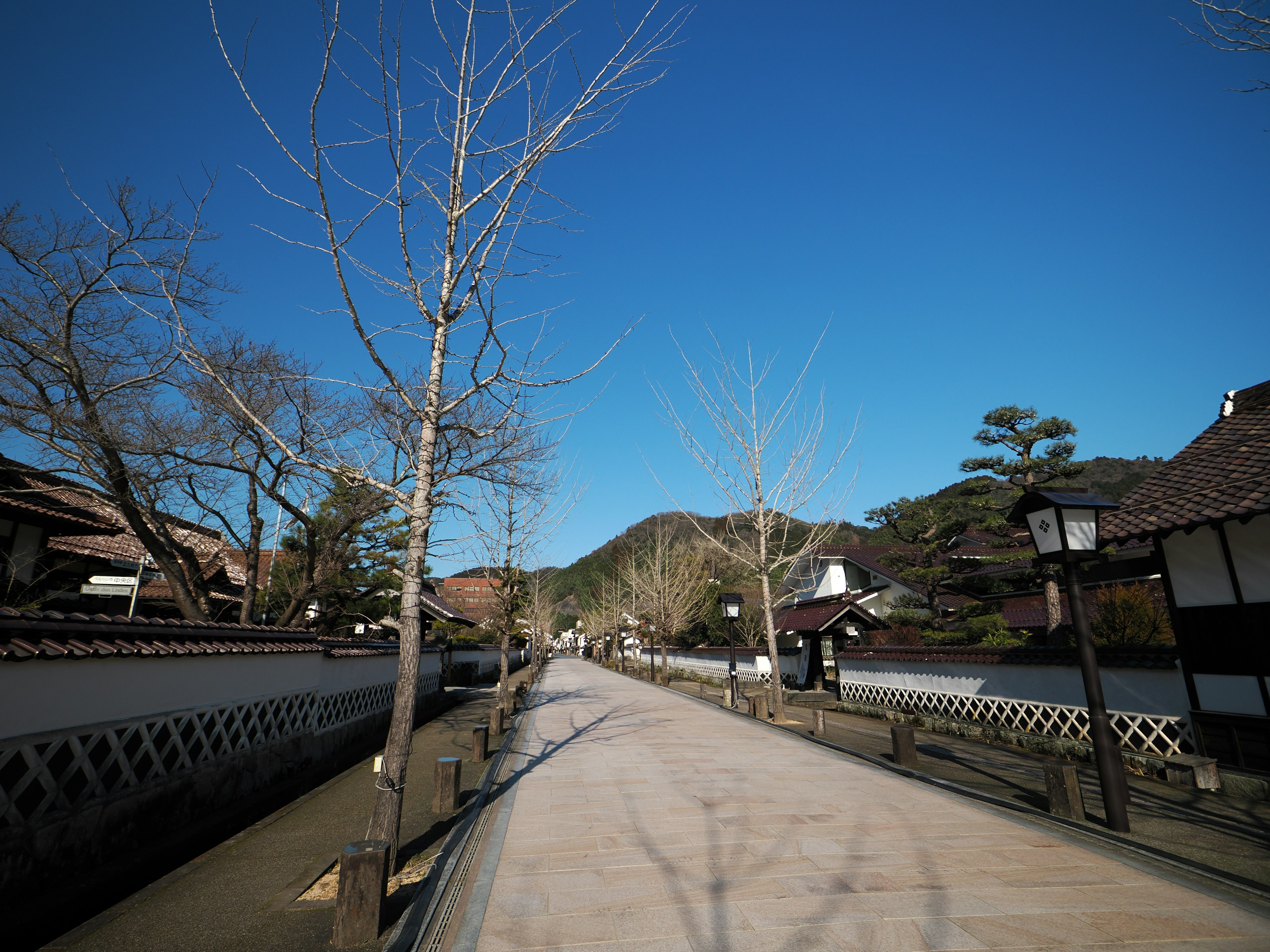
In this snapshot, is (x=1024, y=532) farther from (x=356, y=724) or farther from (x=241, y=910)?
(x=241, y=910)

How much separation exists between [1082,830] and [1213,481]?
5.51m

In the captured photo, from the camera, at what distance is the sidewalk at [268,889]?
171 inches

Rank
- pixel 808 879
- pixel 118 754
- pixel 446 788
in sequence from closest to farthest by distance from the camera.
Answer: pixel 808 879, pixel 118 754, pixel 446 788

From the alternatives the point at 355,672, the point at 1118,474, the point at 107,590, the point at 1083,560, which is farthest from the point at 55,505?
the point at 1118,474

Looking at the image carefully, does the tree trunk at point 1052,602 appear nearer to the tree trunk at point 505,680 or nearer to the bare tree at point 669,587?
the tree trunk at point 505,680

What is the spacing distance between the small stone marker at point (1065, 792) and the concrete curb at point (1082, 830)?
0.08 m

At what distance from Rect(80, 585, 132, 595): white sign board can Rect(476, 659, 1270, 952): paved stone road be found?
1431 centimetres

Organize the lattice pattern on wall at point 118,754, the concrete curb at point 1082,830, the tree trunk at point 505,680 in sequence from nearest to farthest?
1. the concrete curb at point 1082,830
2. the lattice pattern on wall at point 118,754
3. the tree trunk at point 505,680

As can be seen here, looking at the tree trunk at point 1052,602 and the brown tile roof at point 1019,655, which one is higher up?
the tree trunk at point 1052,602

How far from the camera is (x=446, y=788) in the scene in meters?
7.44

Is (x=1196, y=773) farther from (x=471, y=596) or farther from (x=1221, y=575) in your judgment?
(x=471, y=596)

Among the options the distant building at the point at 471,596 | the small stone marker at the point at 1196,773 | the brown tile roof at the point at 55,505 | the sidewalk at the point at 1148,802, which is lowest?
the sidewalk at the point at 1148,802

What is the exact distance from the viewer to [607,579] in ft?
206

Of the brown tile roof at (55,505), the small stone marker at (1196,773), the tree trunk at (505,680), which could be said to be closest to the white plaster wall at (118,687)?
the brown tile roof at (55,505)
